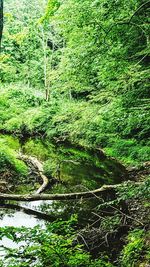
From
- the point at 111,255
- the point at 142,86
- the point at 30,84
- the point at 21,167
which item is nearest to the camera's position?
the point at 111,255

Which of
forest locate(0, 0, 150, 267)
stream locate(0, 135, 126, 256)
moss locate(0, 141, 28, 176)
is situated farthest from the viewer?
moss locate(0, 141, 28, 176)

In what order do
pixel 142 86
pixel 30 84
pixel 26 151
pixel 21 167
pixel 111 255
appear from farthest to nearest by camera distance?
pixel 30 84 < pixel 26 151 < pixel 21 167 < pixel 142 86 < pixel 111 255

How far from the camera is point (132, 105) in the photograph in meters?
8.46

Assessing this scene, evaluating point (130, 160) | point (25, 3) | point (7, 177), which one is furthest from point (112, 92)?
point (25, 3)

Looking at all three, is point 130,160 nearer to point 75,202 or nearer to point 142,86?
point 75,202

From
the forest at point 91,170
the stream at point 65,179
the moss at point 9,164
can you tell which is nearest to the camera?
the forest at point 91,170

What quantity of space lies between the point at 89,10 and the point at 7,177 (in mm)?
6210

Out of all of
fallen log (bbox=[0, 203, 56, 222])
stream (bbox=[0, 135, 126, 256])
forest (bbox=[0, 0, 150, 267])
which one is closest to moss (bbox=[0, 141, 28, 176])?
forest (bbox=[0, 0, 150, 267])

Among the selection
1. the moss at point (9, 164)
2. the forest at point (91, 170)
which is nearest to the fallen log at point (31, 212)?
the forest at point (91, 170)

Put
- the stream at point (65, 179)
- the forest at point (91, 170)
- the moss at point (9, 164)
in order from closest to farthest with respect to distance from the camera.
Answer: the forest at point (91, 170)
the stream at point (65, 179)
the moss at point (9, 164)

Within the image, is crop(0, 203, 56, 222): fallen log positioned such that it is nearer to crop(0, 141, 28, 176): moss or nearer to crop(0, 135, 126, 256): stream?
crop(0, 135, 126, 256): stream

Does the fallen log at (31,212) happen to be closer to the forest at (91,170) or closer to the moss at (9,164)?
the forest at (91,170)

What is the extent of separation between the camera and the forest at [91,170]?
4.48 metres

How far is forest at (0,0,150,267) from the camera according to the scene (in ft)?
14.7
